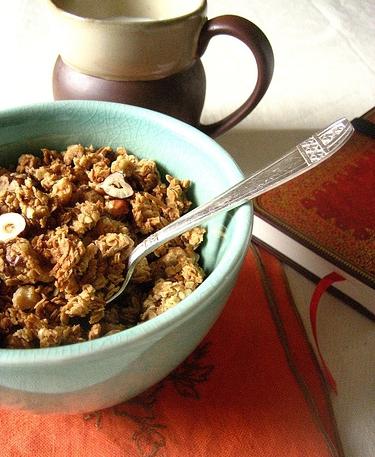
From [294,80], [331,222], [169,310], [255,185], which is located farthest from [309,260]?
[294,80]

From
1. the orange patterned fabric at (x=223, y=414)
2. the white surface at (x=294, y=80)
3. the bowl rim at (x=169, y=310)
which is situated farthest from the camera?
the white surface at (x=294, y=80)

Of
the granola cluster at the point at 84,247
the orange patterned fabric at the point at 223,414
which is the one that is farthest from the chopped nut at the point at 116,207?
the orange patterned fabric at the point at 223,414

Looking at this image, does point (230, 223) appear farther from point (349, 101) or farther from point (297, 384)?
point (349, 101)

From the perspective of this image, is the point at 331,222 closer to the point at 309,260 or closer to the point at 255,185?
the point at 309,260

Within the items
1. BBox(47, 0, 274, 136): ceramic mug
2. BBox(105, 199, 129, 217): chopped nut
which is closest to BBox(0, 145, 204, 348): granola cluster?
BBox(105, 199, 129, 217): chopped nut

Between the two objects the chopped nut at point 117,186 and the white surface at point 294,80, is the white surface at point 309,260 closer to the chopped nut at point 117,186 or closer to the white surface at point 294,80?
the white surface at point 294,80

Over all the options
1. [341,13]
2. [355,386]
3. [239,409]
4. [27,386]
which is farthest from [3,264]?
[341,13]
